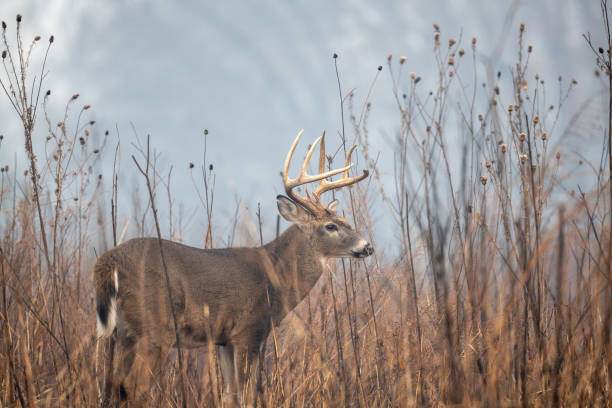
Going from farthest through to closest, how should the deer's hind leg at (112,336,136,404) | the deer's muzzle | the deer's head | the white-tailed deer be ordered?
the deer's head, the deer's muzzle, the white-tailed deer, the deer's hind leg at (112,336,136,404)

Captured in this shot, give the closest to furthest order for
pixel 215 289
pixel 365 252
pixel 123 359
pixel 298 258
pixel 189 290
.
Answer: pixel 123 359, pixel 189 290, pixel 215 289, pixel 365 252, pixel 298 258

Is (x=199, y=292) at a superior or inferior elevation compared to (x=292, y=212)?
inferior

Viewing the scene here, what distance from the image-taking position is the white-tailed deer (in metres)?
4.50

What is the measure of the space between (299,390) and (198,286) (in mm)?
1557

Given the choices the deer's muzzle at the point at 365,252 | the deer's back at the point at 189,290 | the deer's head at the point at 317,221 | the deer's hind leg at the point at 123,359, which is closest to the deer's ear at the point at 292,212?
the deer's head at the point at 317,221

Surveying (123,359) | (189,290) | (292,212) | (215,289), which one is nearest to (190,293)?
(189,290)

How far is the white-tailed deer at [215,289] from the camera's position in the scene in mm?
4496

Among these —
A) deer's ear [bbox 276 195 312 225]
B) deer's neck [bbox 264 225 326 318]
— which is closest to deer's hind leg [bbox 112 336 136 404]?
deer's neck [bbox 264 225 326 318]

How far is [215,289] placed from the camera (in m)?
5.04

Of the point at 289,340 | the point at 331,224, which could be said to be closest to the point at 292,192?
the point at 331,224

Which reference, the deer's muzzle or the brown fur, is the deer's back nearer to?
the brown fur

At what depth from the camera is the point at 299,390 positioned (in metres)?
3.71

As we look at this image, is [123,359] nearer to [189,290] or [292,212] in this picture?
[189,290]

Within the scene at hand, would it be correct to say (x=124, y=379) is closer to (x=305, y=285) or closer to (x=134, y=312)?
(x=134, y=312)
